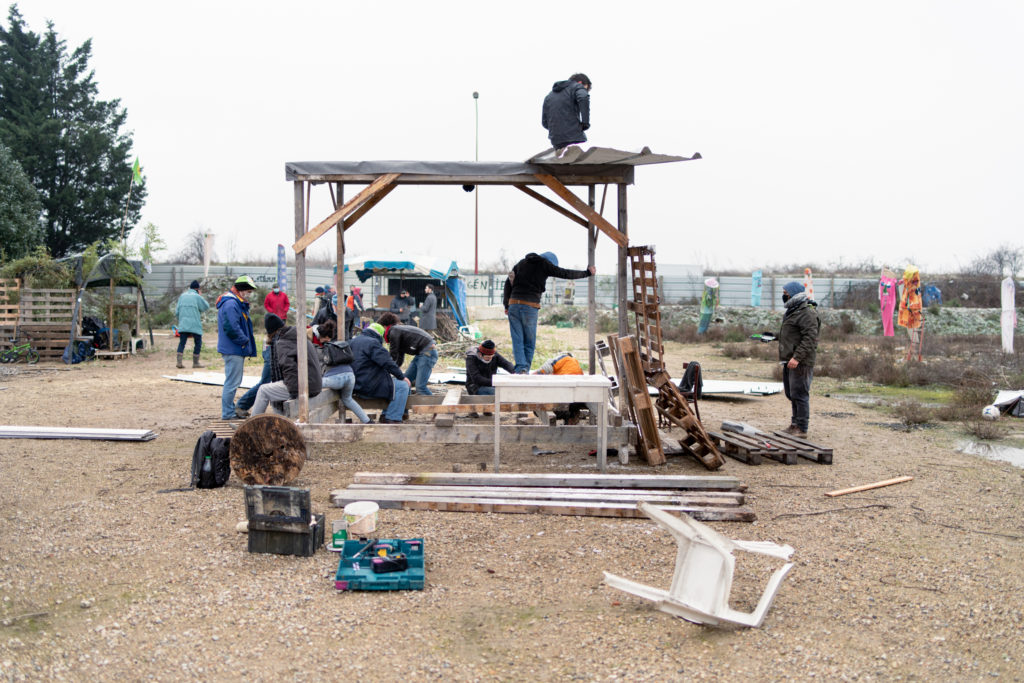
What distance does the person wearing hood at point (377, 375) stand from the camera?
29.0 feet

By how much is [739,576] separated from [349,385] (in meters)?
5.12

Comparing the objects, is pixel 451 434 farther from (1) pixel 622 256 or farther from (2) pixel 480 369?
(1) pixel 622 256

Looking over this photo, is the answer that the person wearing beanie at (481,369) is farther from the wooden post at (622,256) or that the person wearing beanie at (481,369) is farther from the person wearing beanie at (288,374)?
the person wearing beanie at (288,374)

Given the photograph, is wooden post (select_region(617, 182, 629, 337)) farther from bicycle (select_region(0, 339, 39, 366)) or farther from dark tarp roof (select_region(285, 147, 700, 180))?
bicycle (select_region(0, 339, 39, 366))

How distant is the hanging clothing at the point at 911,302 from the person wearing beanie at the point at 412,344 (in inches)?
478

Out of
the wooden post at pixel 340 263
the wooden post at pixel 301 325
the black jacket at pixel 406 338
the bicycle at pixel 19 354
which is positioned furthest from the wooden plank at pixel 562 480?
the bicycle at pixel 19 354

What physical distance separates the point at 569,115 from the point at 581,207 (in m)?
0.96

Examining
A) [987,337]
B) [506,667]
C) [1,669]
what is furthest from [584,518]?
[987,337]

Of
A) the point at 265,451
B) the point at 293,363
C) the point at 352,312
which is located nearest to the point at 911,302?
the point at 352,312

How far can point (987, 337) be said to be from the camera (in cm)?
2395

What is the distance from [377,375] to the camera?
8938 millimetres

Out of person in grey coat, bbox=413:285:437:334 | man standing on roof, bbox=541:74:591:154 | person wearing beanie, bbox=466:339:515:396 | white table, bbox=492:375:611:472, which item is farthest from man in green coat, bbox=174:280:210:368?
white table, bbox=492:375:611:472

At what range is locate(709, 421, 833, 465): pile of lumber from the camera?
26.1 ft

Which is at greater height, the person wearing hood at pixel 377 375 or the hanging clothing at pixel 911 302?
the hanging clothing at pixel 911 302
